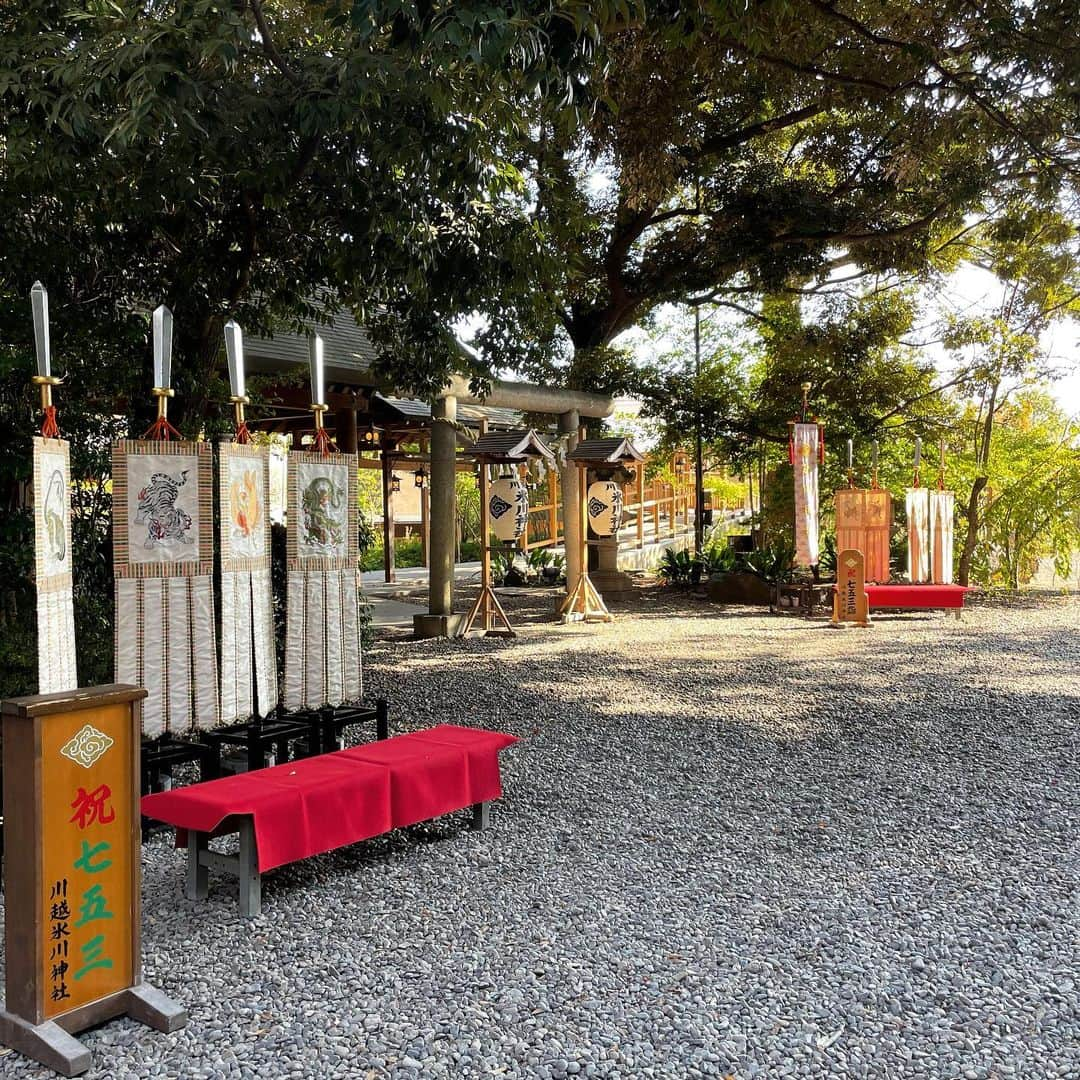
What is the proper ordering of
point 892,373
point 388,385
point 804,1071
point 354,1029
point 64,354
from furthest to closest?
point 892,373
point 388,385
point 64,354
point 354,1029
point 804,1071

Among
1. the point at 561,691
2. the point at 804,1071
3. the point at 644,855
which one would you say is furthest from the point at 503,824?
the point at 561,691

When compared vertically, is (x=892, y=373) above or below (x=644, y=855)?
above

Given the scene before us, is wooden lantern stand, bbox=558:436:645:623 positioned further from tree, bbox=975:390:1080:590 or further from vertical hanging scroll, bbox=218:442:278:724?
vertical hanging scroll, bbox=218:442:278:724

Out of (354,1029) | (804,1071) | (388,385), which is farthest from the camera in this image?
(388,385)

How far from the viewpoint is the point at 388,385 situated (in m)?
8.88

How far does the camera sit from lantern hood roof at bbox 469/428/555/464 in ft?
33.2

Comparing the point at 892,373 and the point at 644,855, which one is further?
the point at 892,373

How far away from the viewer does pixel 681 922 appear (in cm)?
338

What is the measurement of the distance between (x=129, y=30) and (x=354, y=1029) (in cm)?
413

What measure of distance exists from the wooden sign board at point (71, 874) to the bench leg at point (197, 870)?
79 cm

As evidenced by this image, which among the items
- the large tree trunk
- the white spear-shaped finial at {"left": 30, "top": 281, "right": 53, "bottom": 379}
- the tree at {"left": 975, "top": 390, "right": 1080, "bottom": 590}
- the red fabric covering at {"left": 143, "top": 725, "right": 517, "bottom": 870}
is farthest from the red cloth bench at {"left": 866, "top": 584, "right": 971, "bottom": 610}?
the white spear-shaped finial at {"left": 30, "top": 281, "right": 53, "bottom": 379}

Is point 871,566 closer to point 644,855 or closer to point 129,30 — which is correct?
point 644,855

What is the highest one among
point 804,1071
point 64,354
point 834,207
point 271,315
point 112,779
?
point 834,207

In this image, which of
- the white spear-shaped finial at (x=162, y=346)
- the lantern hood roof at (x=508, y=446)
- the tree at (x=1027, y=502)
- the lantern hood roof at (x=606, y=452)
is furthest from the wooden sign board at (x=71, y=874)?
the tree at (x=1027, y=502)
